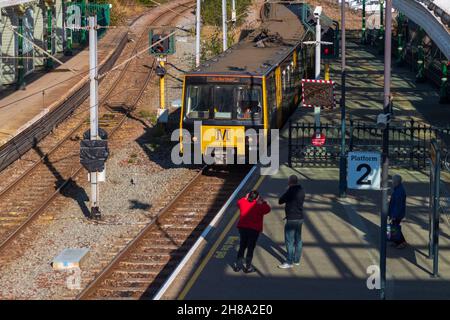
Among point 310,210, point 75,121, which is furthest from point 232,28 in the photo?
point 310,210

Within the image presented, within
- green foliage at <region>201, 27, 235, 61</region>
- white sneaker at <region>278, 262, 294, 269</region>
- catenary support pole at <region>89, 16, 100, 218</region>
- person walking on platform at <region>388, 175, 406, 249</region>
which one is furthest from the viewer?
green foliage at <region>201, 27, 235, 61</region>

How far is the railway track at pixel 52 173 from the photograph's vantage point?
20.5m

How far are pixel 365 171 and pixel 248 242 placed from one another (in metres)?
2.23

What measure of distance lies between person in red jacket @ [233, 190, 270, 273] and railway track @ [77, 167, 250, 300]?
165 centimetres

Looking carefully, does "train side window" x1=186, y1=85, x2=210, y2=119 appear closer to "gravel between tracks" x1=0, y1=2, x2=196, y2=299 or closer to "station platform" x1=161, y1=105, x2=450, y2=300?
"gravel between tracks" x1=0, y1=2, x2=196, y2=299

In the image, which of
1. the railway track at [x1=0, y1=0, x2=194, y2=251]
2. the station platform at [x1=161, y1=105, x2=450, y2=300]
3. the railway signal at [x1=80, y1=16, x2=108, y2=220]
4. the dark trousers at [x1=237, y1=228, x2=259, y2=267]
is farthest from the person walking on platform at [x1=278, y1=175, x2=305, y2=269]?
the railway signal at [x1=80, y1=16, x2=108, y2=220]

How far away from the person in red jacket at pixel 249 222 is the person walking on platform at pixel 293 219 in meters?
0.40

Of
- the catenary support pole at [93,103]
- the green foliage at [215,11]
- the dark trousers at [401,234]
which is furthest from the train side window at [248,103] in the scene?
the green foliage at [215,11]

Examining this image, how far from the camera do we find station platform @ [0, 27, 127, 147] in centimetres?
2892

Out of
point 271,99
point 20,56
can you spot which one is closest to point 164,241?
point 271,99

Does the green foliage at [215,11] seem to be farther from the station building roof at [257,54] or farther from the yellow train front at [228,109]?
the yellow train front at [228,109]

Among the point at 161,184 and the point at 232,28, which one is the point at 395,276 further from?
the point at 232,28

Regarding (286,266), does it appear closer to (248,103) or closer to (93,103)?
(93,103)
